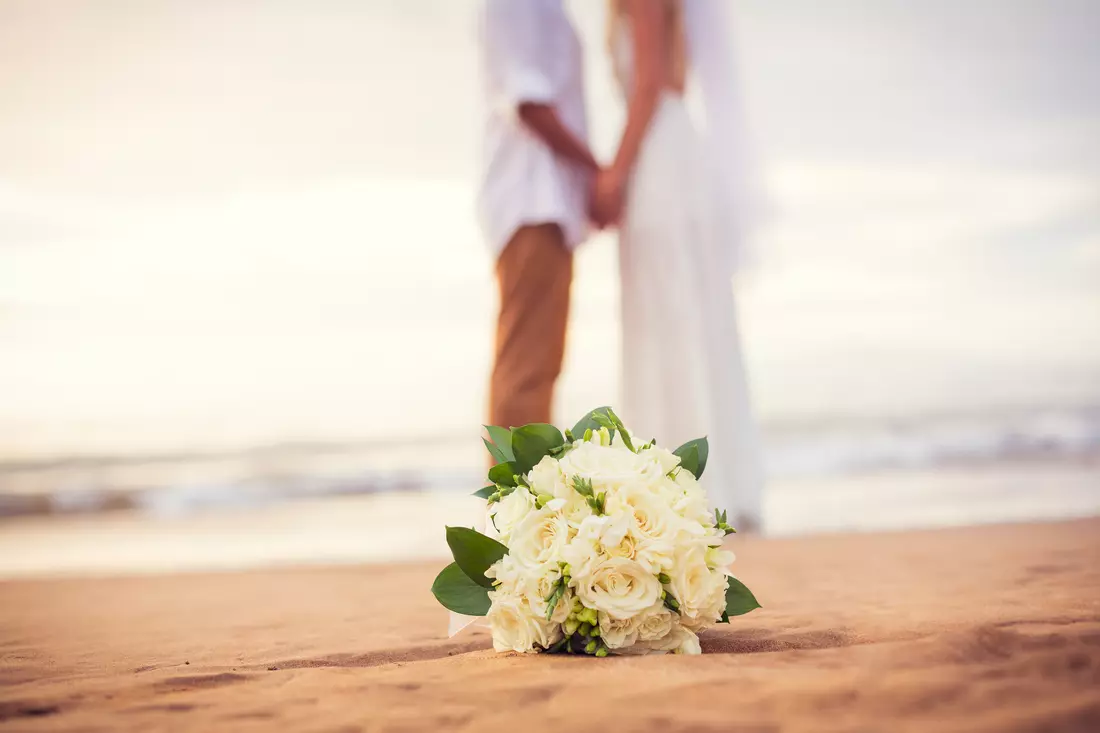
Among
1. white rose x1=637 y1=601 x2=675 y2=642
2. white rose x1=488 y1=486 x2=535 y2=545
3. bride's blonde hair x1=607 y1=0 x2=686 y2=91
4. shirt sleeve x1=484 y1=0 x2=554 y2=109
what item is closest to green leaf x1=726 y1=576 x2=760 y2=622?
white rose x1=637 y1=601 x2=675 y2=642

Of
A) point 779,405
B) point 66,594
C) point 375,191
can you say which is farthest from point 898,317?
point 66,594

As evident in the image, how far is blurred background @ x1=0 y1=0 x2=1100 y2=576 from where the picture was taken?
8.24 meters

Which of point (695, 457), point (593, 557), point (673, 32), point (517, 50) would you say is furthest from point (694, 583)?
point (673, 32)

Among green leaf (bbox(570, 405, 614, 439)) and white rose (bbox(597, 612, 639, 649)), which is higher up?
green leaf (bbox(570, 405, 614, 439))

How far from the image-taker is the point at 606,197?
3447 mm

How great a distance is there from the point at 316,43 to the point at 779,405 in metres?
8.54

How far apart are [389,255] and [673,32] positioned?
294 inches

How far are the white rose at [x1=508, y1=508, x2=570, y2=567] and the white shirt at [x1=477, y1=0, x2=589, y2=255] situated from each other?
6.11 ft

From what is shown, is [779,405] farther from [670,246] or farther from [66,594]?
[66,594]

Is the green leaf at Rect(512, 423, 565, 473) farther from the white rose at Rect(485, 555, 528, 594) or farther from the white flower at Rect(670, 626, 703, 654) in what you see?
the white flower at Rect(670, 626, 703, 654)

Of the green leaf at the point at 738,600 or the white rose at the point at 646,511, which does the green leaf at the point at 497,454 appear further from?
the green leaf at the point at 738,600

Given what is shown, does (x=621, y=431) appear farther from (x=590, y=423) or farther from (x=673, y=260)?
(x=673, y=260)

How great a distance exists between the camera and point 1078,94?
31.9ft

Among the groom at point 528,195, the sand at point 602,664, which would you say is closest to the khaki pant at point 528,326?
the groom at point 528,195
